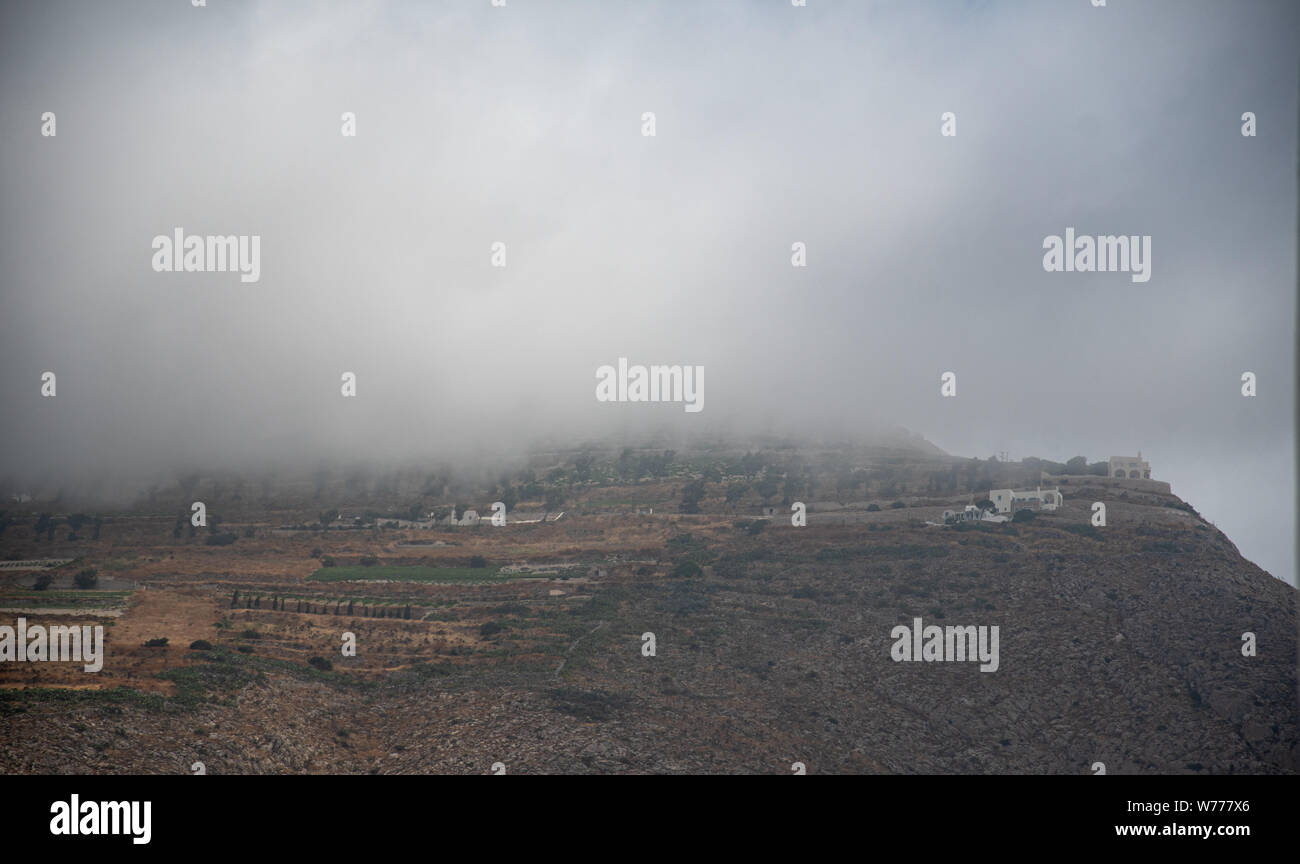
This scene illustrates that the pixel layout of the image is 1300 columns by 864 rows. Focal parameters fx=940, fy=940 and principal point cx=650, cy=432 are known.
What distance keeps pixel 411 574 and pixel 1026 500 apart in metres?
42.6

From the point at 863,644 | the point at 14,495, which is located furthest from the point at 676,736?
the point at 14,495

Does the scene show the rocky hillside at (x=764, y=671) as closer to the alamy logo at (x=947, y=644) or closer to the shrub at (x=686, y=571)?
the alamy logo at (x=947, y=644)

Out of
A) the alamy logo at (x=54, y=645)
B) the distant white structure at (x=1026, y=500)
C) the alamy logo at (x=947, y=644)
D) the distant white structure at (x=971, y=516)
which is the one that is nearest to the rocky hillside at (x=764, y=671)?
the alamy logo at (x=947, y=644)

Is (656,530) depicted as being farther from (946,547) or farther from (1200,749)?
(1200,749)

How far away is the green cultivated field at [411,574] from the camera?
205ft

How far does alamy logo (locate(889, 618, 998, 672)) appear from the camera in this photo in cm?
4728

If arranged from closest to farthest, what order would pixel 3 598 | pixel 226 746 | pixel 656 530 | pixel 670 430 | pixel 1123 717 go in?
pixel 226 746 → pixel 1123 717 → pixel 3 598 → pixel 656 530 → pixel 670 430

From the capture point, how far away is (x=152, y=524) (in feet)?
247

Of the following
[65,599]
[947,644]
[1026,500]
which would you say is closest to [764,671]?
[947,644]

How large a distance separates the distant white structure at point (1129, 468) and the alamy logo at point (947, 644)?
1145 inches

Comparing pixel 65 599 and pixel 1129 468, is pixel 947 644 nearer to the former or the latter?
pixel 1129 468

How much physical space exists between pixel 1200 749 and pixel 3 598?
207 ft

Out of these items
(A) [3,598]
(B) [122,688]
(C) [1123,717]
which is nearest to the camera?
(B) [122,688]

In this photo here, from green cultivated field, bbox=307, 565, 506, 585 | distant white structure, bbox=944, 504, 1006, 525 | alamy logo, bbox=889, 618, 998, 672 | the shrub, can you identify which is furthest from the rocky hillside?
green cultivated field, bbox=307, 565, 506, 585
